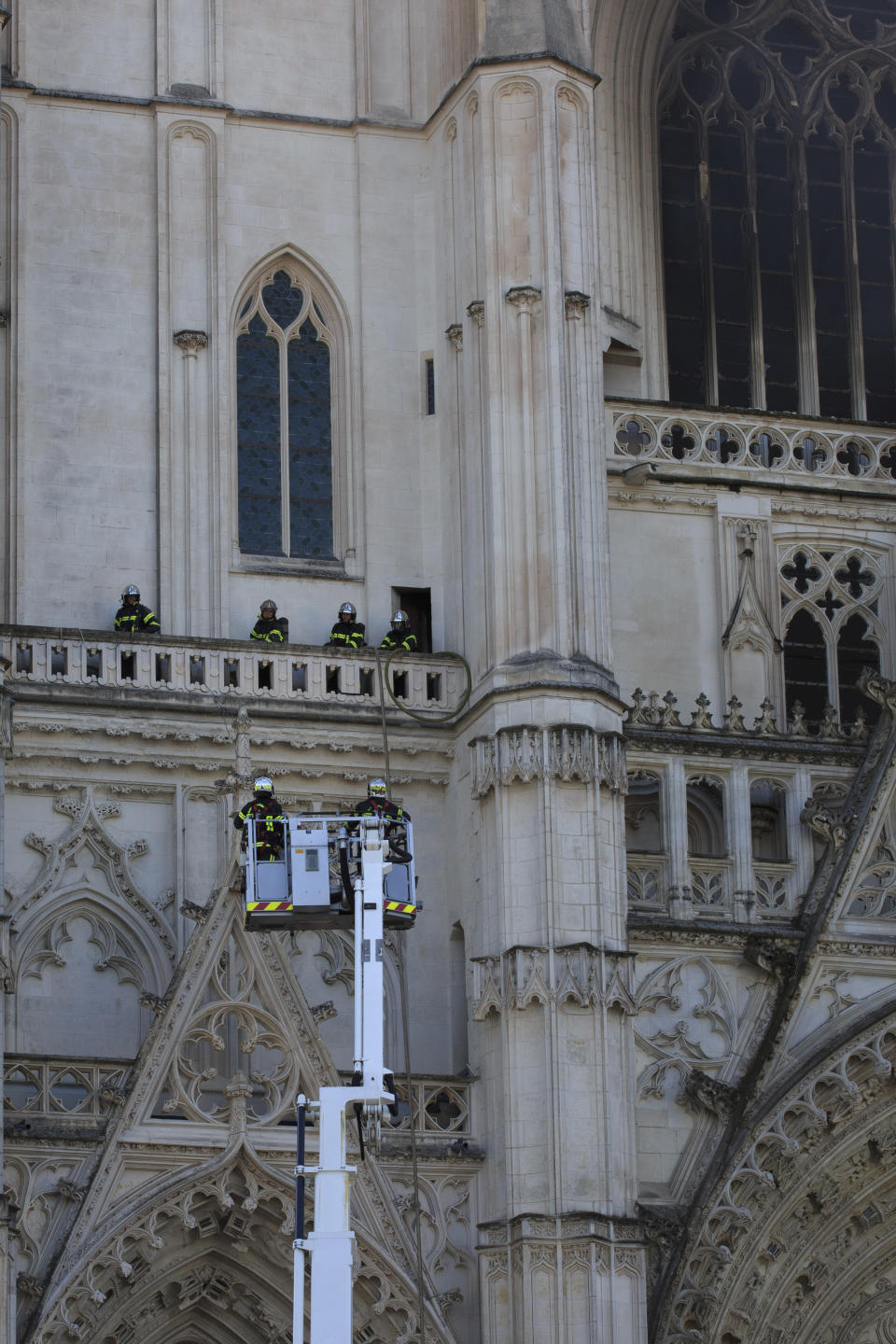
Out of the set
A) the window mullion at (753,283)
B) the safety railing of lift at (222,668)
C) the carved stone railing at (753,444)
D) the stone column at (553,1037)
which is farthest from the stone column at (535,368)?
the window mullion at (753,283)

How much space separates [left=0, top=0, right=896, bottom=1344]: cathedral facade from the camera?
92.4 feet

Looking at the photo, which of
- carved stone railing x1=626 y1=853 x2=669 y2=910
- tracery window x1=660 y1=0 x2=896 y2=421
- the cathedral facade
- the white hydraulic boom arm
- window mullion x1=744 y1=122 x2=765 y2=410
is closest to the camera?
the white hydraulic boom arm

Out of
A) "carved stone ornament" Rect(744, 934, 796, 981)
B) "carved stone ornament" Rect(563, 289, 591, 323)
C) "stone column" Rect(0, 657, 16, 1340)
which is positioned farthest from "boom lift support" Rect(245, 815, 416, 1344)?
"carved stone ornament" Rect(563, 289, 591, 323)

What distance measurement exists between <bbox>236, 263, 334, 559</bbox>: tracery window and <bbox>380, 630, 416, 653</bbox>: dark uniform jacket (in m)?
1.37

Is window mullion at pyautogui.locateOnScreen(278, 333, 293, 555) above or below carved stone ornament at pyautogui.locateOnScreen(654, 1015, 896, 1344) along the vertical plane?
above

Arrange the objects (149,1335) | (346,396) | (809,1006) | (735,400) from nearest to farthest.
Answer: (149,1335) → (809,1006) → (346,396) → (735,400)

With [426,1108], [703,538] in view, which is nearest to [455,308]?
[703,538]

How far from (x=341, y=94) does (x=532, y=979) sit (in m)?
9.62

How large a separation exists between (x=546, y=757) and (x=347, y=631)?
2738 mm

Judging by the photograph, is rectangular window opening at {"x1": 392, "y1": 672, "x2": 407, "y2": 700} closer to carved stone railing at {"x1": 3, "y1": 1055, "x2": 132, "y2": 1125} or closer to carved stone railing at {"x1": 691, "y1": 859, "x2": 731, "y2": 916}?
carved stone railing at {"x1": 691, "y1": 859, "x2": 731, "y2": 916}

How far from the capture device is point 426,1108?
95.5 feet

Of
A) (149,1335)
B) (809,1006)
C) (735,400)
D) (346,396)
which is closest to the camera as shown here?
(149,1335)

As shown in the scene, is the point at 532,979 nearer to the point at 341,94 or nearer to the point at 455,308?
the point at 455,308

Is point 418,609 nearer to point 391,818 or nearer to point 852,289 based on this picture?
point 852,289
